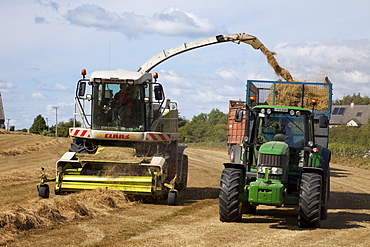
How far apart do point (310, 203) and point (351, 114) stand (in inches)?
2716

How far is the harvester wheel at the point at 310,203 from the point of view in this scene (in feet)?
31.0

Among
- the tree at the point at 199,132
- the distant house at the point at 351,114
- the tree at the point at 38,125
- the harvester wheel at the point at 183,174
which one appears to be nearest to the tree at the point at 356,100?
the distant house at the point at 351,114

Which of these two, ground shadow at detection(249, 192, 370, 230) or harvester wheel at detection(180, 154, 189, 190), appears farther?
harvester wheel at detection(180, 154, 189, 190)

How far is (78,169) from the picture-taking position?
42.0 ft

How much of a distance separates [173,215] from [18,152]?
18.7 meters

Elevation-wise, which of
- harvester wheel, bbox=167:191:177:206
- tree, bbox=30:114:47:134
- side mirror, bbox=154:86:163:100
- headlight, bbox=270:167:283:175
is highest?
side mirror, bbox=154:86:163:100

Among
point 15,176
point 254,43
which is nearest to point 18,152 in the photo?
point 15,176

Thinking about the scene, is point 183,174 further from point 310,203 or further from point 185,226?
point 310,203

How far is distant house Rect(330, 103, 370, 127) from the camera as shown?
73.2 metres

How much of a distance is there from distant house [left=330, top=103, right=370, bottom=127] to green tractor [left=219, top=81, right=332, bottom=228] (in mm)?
64036

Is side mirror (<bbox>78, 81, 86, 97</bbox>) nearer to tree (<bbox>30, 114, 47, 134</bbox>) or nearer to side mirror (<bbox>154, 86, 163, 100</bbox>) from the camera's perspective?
side mirror (<bbox>154, 86, 163, 100</bbox>)

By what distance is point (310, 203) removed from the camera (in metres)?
9.45

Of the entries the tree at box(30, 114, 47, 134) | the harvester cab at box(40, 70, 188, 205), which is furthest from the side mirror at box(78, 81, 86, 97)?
the tree at box(30, 114, 47, 134)

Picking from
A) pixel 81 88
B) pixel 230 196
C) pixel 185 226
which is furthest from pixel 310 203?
pixel 81 88
